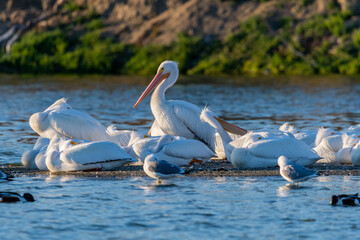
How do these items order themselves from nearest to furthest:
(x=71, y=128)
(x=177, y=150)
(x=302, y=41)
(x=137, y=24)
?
(x=177, y=150), (x=71, y=128), (x=302, y=41), (x=137, y=24)

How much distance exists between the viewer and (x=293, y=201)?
296 inches

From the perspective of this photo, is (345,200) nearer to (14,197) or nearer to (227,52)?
(14,197)

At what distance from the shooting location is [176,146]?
9453 millimetres

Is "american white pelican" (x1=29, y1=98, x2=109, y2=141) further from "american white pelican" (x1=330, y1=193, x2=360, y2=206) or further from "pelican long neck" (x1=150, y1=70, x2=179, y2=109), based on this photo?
"american white pelican" (x1=330, y1=193, x2=360, y2=206)

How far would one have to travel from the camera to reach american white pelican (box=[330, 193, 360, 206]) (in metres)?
7.24

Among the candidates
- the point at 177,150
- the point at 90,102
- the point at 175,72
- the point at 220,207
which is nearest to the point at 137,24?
the point at 90,102

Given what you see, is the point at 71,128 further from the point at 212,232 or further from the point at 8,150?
the point at 212,232

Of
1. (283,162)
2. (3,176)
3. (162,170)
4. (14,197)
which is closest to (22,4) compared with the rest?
(3,176)

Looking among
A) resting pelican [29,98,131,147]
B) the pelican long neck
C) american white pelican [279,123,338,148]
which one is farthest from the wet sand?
the pelican long neck

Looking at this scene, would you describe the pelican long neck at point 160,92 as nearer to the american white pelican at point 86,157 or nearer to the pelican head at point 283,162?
the american white pelican at point 86,157

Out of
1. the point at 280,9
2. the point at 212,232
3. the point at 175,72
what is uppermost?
the point at 280,9

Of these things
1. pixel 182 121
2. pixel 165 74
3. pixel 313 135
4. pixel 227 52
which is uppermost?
pixel 227 52

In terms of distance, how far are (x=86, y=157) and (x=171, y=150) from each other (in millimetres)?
1058

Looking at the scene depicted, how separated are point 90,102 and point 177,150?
420 inches
